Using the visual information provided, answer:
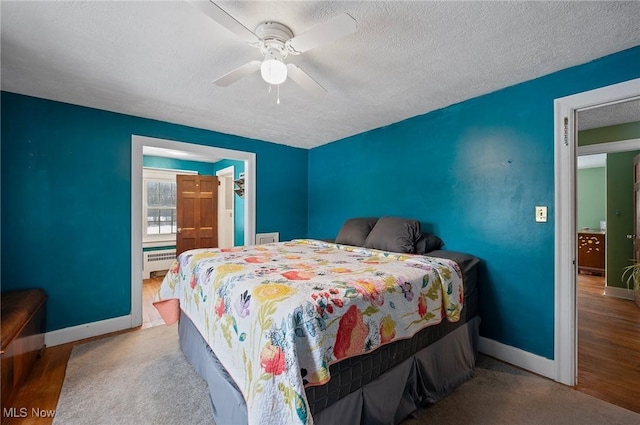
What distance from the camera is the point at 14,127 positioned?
239 centimetres

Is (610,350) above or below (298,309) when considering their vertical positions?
below

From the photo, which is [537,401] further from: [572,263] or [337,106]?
[337,106]

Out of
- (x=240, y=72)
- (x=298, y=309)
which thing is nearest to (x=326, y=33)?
(x=240, y=72)

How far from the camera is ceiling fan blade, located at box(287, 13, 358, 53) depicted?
1192 mm

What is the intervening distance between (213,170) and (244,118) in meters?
3.18

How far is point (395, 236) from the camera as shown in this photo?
257 centimetres

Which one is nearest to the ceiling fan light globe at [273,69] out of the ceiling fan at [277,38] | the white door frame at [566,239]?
the ceiling fan at [277,38]

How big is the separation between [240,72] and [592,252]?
22.1 ft

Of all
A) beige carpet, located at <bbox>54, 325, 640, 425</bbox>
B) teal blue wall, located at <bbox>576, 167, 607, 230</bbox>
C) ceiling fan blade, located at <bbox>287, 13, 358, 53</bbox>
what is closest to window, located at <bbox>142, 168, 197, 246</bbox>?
beige carpet, located at <bbox>54, 325, 640, 425</bbox>

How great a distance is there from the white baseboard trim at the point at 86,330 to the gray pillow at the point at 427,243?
3081 millimetres

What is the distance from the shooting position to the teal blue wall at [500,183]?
80.4 inches

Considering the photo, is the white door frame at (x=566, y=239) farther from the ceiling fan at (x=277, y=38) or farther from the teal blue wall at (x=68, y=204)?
the teal blue wall at (x=68, y=204)

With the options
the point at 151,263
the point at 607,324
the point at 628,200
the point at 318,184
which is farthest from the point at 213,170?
the point at 628,200

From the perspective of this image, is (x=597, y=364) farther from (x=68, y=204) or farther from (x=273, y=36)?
(x=68, y=204)
